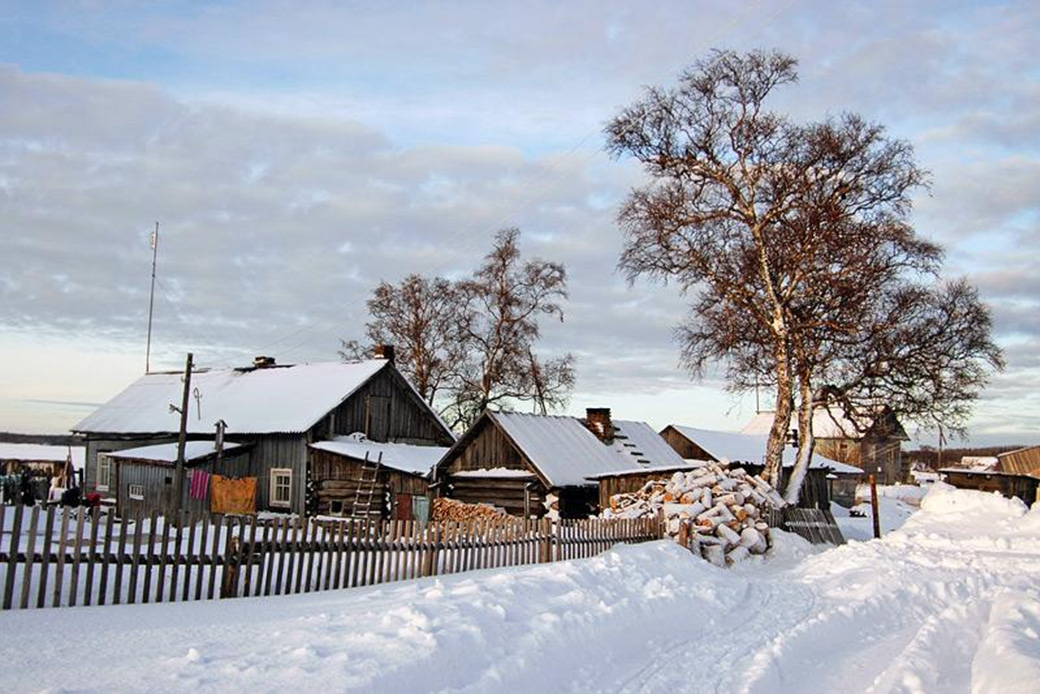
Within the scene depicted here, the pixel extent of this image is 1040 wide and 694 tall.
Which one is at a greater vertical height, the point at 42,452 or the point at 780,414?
the point at 42,452

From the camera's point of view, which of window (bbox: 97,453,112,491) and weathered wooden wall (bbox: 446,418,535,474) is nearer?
weathered wooden wall (bbox: 446,418,535,474)

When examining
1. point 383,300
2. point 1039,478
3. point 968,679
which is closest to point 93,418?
point 383,300

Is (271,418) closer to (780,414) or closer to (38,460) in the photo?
(780,414)

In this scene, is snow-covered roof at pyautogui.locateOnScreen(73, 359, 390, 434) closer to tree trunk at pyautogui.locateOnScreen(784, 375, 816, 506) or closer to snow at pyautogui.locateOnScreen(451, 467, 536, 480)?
snow at pyautogui.locateOnScreen(451, 467, 536, 480)

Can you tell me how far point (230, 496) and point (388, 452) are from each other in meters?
6.07

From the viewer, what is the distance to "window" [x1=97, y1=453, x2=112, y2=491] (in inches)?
1610

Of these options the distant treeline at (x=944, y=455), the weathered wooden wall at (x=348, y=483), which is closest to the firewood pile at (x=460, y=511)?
the weathered wooden wall at (x=348, y=483)

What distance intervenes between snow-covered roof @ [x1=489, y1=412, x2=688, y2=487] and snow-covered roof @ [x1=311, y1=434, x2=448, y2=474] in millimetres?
4491

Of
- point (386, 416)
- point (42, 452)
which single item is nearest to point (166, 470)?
point (386, 416)

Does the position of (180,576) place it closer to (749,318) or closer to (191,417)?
(749,318)

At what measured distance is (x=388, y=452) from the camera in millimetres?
34750

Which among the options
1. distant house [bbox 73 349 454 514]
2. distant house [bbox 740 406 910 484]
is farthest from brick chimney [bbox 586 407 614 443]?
distant house [bbox 740 406 910 484]

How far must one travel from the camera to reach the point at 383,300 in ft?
163

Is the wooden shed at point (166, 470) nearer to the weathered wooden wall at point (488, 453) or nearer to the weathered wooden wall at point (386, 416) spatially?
the weathered wooden wall at point (386, 416)
